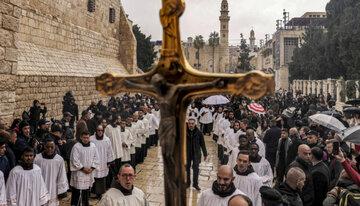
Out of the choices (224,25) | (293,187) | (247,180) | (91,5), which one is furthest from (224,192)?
(224,25)

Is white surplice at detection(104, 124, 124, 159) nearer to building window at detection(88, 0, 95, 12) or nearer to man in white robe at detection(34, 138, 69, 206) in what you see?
man in white robe at detection(34, 138, 69, 206)

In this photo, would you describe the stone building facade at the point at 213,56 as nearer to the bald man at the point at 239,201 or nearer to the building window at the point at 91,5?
the building window at the point at 91,5

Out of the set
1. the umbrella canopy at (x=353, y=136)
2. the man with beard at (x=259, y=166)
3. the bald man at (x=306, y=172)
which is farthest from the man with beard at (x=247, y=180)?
the umbrella canopy at (x=353, y=136)

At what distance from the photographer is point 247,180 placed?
4770mm

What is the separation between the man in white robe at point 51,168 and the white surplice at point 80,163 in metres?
0.58

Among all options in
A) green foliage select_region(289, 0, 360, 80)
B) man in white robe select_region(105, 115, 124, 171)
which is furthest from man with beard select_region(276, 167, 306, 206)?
green foliage select_region(289, 0, 360, 80)

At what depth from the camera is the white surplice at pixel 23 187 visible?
200 inches

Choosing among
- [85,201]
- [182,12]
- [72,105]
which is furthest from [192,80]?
[72,105]

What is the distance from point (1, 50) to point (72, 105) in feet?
21.5

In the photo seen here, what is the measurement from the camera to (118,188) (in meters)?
4.09

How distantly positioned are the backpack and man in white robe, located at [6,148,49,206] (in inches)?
149

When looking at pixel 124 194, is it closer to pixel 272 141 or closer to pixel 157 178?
pixel 272 141

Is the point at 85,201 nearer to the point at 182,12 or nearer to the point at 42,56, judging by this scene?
the point at 182,12

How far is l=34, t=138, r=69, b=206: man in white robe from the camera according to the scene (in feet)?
19.5
